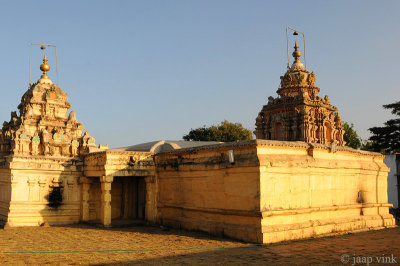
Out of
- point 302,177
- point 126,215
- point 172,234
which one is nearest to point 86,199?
point 126,215

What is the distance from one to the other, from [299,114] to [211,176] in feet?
31.9

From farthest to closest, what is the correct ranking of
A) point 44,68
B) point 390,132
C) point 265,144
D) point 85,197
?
1. point 390,132
2. point 44,68
3. point 85,197
4. point 265,144

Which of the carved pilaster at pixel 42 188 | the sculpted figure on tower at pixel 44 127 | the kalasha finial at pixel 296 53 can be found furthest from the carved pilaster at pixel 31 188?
the kalasha finial at pixel 296 53

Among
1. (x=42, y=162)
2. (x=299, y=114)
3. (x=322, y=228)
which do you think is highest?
(x=299, y=114)

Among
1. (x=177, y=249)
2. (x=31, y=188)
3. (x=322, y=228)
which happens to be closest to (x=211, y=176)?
(x=177, y=249)

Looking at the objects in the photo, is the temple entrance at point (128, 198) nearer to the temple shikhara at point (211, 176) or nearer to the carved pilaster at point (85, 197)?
the temple shikhara at point (211, 176)

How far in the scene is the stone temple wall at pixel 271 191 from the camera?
13.4 m

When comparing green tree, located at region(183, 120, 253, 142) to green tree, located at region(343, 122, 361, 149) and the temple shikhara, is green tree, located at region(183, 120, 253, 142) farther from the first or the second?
the temple shikhara

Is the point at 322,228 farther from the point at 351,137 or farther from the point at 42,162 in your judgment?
the point at 351,137

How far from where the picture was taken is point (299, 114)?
23000 millimetres

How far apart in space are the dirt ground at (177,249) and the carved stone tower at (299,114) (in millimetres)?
8237

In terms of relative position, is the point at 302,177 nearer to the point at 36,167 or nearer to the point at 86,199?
the point at 86,199

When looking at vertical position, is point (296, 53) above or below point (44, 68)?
above

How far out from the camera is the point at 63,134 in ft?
68.8
